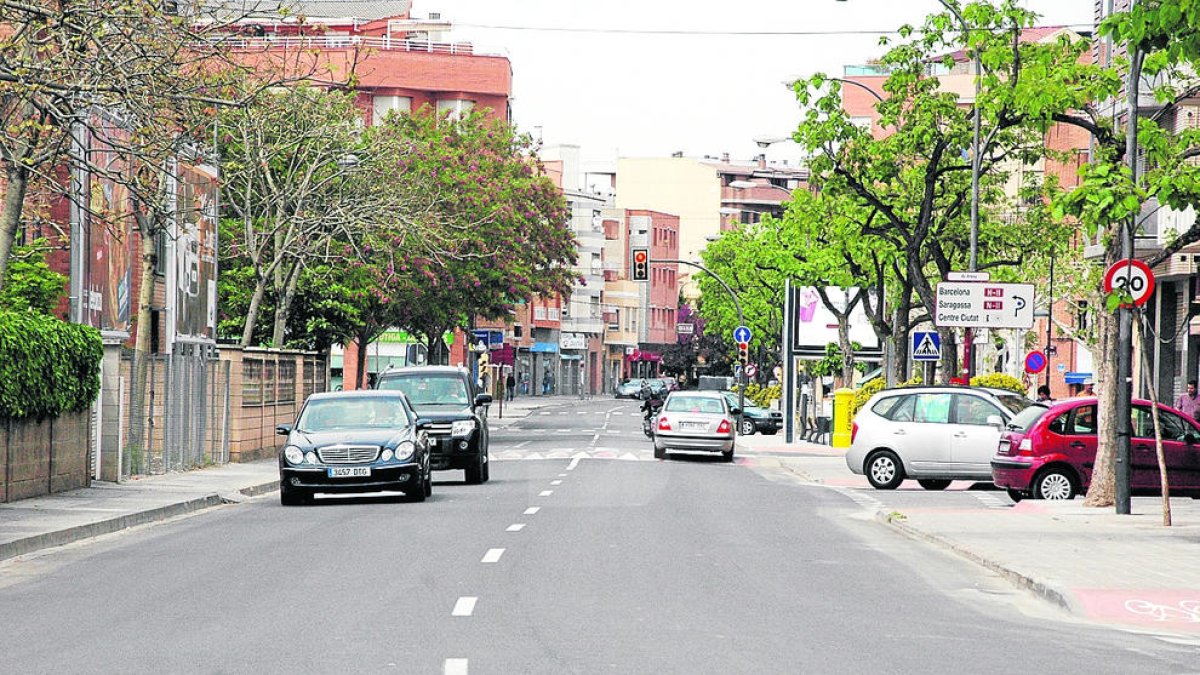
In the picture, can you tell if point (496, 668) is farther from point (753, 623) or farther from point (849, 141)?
point (849, 141)

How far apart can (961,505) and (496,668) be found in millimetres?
17892

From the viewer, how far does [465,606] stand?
1315 centimetres

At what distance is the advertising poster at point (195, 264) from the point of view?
38375 mm

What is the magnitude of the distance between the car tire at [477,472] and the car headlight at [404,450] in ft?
18.8

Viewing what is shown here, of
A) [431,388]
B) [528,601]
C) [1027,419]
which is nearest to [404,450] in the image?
[431,388]

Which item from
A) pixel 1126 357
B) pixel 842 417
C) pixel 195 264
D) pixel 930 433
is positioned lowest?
pixel 842 417

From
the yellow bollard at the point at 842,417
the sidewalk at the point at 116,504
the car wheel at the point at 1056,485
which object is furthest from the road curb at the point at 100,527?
the yellow bollard at the point at 842,417

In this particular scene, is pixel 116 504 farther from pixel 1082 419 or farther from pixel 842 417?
pixel 842 417

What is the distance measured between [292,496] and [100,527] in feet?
14.7

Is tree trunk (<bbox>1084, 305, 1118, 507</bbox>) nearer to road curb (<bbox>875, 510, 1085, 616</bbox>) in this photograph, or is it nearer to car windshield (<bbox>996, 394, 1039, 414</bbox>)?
road curb (<bbox>875, 510, 1085, 616</bbox>)

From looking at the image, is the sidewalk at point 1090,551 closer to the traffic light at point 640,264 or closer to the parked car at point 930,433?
the parked car at point 930,433

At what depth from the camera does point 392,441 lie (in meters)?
25.1

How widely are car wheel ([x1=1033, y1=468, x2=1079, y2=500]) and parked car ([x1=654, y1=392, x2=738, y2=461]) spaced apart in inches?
665

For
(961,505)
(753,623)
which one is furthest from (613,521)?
(753,623)
